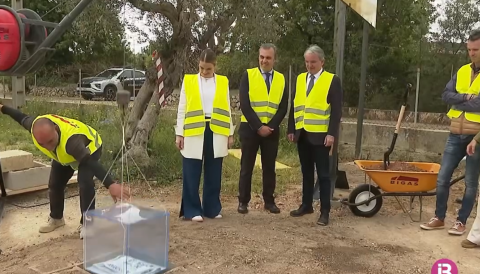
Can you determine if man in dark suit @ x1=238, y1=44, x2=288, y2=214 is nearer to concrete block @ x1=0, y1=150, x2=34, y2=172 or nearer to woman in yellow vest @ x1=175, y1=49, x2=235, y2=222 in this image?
woman in yellow vest @ x1=175, y1=49, x2=235, y2=222

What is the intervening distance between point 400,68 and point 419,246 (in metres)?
8.30

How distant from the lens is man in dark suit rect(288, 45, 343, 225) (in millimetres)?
5074

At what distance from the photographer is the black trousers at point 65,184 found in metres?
4.43

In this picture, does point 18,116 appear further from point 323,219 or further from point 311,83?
point 323,219

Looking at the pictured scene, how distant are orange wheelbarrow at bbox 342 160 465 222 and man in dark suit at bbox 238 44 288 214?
41.9 inches

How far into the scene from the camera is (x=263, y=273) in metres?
3.86

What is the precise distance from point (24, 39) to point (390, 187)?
12.7ft

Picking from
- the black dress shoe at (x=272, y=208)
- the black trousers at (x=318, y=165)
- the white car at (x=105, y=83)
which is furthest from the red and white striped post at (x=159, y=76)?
the white car at (x=105, y=83)

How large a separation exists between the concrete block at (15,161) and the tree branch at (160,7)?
106 inches

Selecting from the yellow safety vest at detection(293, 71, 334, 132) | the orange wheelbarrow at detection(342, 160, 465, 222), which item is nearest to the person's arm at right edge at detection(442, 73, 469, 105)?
the orange wheelbarrow at detection(342, 160, 465, 222)

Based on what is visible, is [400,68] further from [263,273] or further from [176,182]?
[263,273]

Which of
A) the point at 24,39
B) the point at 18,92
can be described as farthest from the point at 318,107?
the point at 18,92

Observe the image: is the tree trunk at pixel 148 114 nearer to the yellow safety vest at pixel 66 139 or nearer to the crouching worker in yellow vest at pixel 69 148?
the crouching worker in yellow vest at pixel 69 148

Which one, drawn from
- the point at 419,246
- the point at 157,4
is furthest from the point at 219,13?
the point at 419,246
